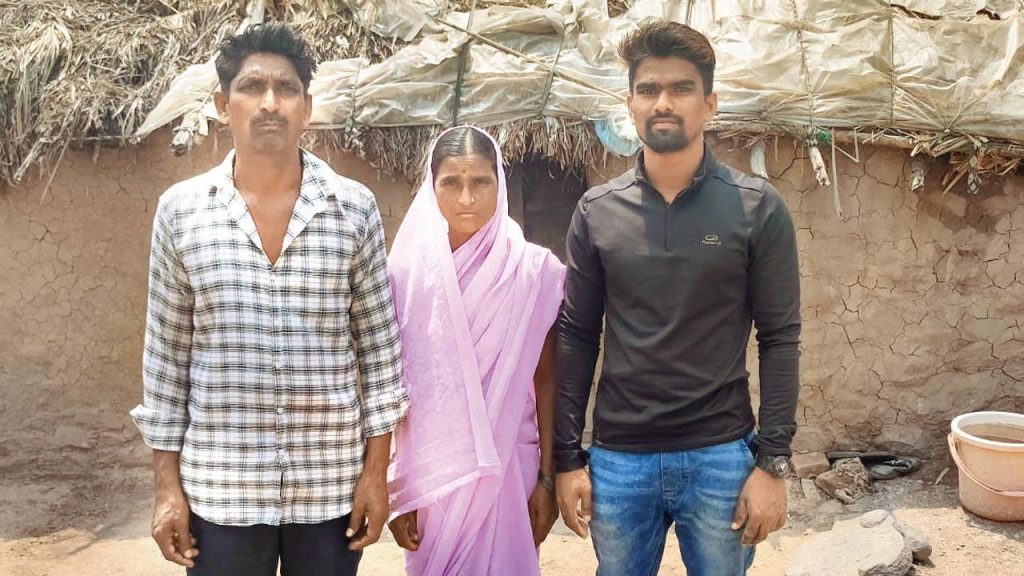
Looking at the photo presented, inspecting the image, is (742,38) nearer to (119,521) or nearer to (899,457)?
(899,457)

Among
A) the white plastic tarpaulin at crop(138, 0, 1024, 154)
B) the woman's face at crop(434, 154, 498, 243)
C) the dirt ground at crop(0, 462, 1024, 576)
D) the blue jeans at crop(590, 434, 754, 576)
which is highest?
the white plastic tarpaulin at crop(138, 0, 1024, 154)

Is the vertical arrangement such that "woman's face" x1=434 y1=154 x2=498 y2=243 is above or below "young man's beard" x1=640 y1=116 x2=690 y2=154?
below

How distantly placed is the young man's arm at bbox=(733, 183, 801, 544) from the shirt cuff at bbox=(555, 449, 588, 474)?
0.39 meters

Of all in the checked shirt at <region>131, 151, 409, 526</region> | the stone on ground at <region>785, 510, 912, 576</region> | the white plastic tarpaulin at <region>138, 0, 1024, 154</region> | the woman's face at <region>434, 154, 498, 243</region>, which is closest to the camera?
the checked shirt at <region>131, 151, 409, 526</region>

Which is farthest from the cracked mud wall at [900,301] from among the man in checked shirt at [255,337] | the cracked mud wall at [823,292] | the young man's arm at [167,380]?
the young man's arm at [167,380]

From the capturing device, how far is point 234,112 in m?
1.86

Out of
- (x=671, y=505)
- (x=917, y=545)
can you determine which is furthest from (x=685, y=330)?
(x=917, y=545)

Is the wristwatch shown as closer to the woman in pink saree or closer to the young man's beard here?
the woman in pink saree

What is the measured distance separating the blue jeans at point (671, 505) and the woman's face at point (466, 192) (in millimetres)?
674

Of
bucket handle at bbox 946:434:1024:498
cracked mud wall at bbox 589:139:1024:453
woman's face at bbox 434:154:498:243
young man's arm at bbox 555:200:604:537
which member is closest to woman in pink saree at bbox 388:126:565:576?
woman's face at bbox 434:154:498:243

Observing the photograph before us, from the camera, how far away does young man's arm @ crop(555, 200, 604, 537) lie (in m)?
2.06

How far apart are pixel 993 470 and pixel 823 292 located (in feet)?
3.75

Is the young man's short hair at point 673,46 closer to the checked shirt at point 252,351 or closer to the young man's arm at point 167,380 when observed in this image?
the checked shirt at point 252,351

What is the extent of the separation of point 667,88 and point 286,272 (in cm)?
97
